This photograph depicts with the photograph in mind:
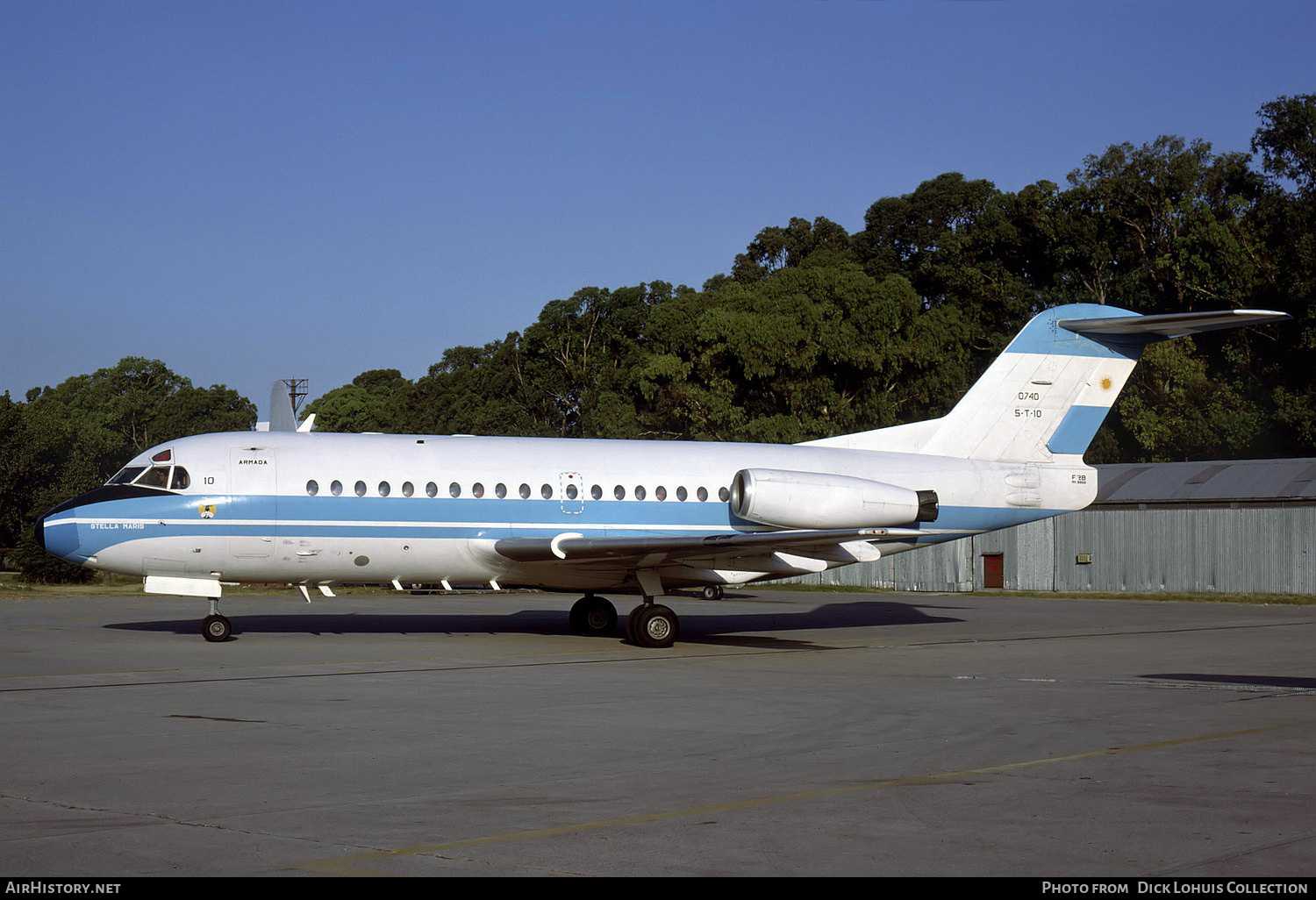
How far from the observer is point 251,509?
2186 centimetres

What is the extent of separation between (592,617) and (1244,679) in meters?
12.3

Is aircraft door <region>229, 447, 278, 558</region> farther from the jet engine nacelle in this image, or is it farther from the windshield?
the jet engine nacelle

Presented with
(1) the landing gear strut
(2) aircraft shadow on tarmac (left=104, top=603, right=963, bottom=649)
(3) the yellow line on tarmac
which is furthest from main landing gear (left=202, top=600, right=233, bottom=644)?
(3) the yellow line on tarmac

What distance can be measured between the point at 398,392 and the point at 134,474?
88559 millimetres

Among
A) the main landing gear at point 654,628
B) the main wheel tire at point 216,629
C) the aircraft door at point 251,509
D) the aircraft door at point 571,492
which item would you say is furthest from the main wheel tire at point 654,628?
the main wheel tire at point 216,629

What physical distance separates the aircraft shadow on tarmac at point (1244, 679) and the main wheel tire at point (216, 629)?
14.4m

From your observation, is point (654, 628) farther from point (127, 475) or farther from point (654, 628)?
point (127, 475)

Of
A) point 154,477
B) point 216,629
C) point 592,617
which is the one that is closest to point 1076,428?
point 592,617

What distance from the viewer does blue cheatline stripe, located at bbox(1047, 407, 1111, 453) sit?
1030 inches

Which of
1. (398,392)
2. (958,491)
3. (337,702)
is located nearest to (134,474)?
(337,702)

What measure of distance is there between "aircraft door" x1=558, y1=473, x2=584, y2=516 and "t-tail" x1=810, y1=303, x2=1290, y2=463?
18.1 ft

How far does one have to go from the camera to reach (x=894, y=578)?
164ft

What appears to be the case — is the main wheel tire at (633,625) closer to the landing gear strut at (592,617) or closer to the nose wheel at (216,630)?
the landing gear strut at (592,617)
